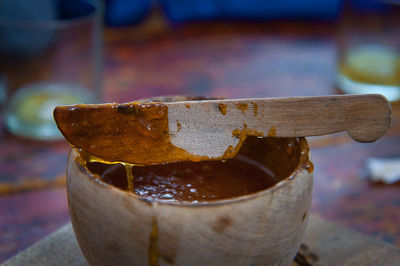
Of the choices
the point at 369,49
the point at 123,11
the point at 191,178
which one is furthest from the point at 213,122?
the point at 123,11

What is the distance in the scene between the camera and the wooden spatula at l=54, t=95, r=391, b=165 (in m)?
0.54

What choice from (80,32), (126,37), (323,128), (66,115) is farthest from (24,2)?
(323,128)

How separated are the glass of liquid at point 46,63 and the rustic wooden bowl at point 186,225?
0.52 metres

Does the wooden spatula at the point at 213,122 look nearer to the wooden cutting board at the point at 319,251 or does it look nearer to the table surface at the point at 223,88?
the wooden cutting board at the point at 319,251

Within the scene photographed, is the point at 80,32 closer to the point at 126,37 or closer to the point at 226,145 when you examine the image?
the point at 126,37

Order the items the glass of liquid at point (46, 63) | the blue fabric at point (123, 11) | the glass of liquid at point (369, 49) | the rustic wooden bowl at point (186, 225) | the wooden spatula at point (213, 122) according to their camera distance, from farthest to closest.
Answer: the blue fabric at point (123, 11)
the glass of liquid at point (369, 49)
the glass of liquid at point (46, 63)
the wooden spatula at point (213, 122)
the rustic wooden bowl at point (186, 225)

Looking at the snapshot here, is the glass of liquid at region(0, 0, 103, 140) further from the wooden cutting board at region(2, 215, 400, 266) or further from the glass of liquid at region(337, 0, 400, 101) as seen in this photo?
the glass of liquid at region(337, 0, 400, 101)

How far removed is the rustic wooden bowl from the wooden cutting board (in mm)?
113

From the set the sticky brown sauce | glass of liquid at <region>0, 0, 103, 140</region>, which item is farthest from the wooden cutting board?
glass of liquid at <region>0, 0, 103, 140</region>

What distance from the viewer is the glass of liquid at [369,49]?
3.56 feet

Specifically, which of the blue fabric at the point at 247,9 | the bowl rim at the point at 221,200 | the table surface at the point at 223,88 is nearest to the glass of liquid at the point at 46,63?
the table surface at the point at 223,88

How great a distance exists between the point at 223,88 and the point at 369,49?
0.33 m

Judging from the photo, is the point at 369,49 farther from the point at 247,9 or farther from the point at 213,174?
the point at 213,174

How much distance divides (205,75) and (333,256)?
652mm
